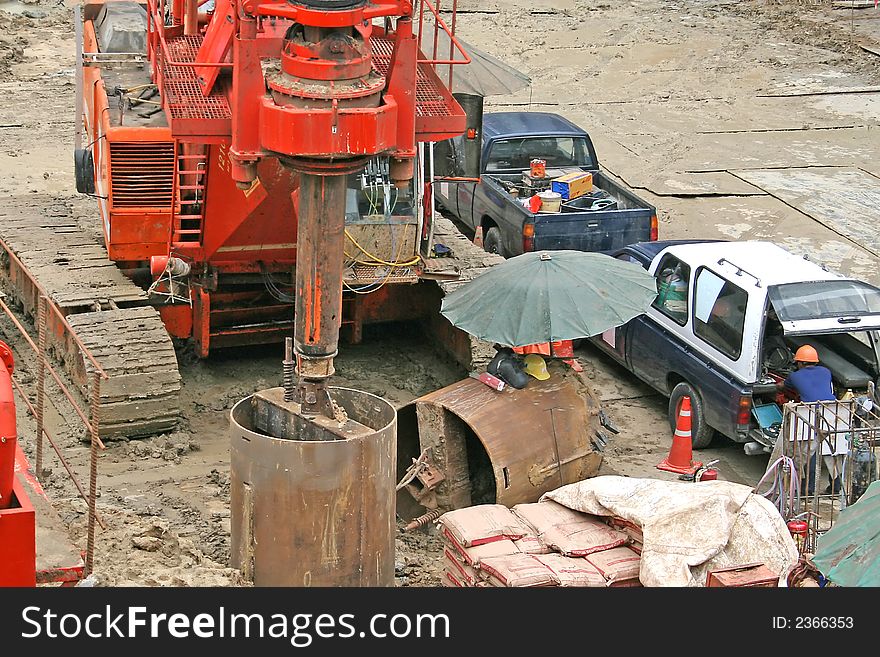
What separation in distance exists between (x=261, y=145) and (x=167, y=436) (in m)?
4.38

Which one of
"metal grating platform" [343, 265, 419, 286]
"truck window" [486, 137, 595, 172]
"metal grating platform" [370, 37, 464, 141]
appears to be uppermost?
"metal grating platform" [370, 37, 464, 141]

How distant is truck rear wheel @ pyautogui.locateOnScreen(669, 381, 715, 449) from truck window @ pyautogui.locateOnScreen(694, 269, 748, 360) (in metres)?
0.47

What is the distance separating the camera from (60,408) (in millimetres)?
12922

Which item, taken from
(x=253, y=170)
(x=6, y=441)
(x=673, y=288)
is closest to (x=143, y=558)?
(x=6, y=441)

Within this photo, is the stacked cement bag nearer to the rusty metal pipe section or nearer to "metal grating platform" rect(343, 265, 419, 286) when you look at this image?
the rusty metal pipe section

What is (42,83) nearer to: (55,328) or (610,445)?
(55,328)

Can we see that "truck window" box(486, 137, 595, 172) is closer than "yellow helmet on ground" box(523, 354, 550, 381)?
No

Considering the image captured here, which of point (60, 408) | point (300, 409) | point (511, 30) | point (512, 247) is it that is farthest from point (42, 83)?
point (300, 409)

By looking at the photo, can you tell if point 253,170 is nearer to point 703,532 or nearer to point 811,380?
point 703,532

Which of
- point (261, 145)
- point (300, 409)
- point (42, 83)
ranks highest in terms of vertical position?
point (261, 145)

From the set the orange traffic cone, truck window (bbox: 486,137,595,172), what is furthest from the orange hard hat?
truck window (bbox: 486,137,595,172)

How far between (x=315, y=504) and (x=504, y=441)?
108 inches

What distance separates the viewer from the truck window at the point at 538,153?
1731cm

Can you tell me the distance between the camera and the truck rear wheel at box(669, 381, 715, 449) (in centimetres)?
1277
